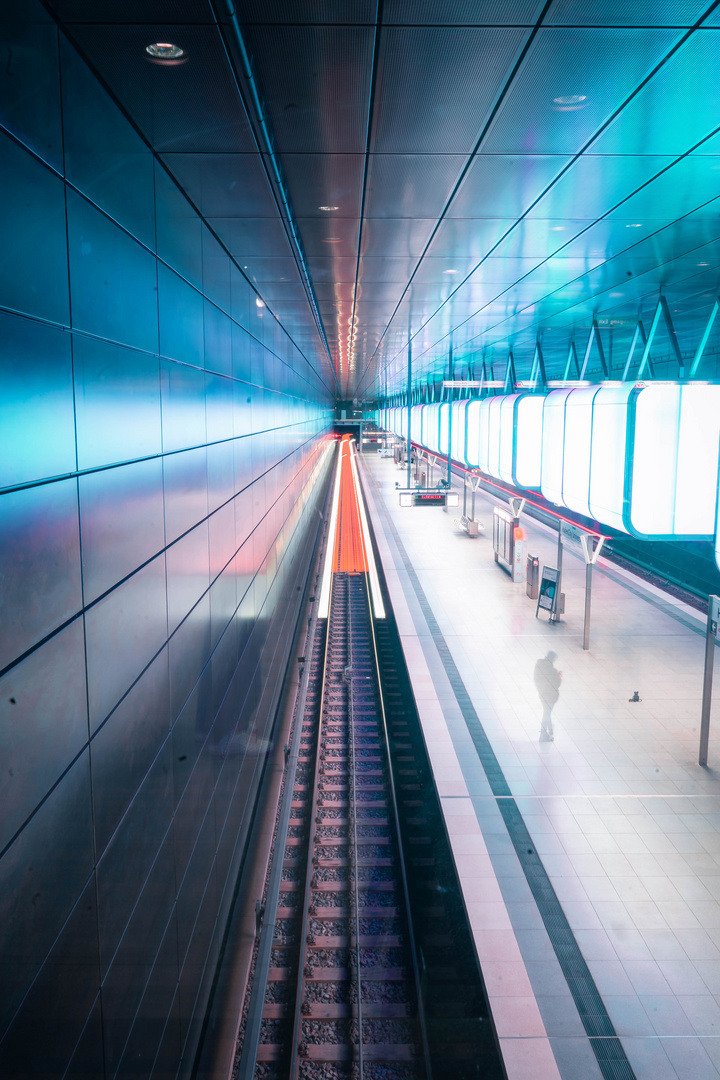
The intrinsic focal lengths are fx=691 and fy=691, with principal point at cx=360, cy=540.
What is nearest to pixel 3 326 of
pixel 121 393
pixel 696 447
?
pixel 121 393

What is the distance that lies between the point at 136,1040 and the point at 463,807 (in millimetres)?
3906

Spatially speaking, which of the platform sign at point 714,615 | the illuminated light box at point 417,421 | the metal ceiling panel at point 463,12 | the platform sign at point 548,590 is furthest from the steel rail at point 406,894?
the illuminated light box at point 417,421

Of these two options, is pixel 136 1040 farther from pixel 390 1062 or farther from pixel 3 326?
pixel 3 326

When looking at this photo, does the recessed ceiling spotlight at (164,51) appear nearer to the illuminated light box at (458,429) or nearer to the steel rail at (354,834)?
the steel rail at (354,834)

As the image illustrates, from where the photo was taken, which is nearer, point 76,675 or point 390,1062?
point 76,675

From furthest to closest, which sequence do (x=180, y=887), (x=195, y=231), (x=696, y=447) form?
1. (x=195, y=231)
2. (x=180, y=887)
3. (x=696, y=447)

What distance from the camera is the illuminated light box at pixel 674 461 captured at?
3.80 meters

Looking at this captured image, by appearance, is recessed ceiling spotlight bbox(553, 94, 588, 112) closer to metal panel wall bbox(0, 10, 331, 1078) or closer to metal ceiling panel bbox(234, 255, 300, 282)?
metal panel wall bbox(0, 10, 331, 1078)

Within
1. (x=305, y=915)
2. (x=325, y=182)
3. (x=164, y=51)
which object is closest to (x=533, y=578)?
(x=305, y=915)

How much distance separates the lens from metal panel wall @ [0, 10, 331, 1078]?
2.00m

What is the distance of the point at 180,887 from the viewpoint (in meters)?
4.11

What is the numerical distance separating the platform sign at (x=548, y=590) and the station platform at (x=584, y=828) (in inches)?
12.5

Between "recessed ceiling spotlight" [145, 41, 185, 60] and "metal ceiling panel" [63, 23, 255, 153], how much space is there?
0.02m

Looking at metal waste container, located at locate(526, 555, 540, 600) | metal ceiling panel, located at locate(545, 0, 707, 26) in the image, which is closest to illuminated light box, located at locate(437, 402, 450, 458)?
metal waste container, located at locate(526, 555, 540, 600)
